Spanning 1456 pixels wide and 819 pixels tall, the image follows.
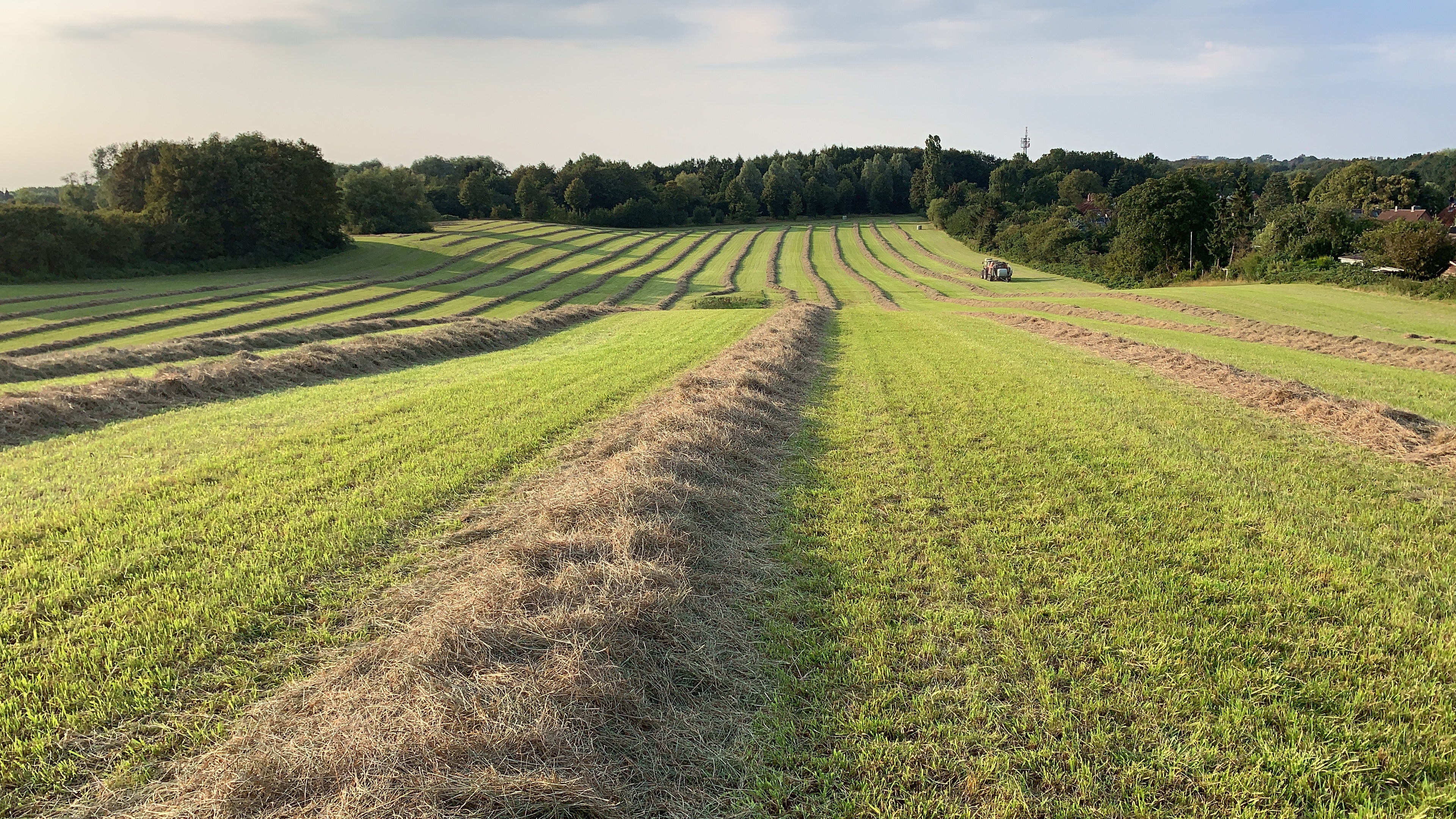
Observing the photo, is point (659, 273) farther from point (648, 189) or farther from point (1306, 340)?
point (648, 189)

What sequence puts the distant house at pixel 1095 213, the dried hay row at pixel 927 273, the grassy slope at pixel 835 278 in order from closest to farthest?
the grassy slope at pixel 835 278, the dried hay row at pixel 927 273, the distant house at pixel 1095 213

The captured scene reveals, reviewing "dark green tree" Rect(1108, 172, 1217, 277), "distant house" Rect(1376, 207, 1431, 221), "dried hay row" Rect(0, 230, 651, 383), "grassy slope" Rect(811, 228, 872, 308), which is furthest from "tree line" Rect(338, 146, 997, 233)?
"dark green tree" Rect(1108, 172, 1217, 277)

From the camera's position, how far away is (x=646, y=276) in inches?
2144

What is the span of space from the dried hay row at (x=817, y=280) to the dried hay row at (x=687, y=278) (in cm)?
903

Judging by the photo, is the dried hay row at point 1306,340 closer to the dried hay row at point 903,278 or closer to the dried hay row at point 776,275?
the dried hay row at point 903,278

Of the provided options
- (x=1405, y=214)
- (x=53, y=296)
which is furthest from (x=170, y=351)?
(x=1405, y=214)

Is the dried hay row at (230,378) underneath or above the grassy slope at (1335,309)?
underneath

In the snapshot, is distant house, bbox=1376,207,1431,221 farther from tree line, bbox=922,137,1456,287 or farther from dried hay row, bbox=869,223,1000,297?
dried hay row, bbox=869,223,1000,297

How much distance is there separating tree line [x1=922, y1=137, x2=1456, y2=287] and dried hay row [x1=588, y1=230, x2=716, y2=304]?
1276 inches

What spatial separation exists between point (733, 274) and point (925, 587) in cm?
5273

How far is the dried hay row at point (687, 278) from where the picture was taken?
42125mm

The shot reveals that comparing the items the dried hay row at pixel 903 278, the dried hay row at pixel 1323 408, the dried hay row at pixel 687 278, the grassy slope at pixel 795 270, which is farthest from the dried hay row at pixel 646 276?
the dried hay row at pixel 1323 408

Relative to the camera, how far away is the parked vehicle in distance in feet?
173

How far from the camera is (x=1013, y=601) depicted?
5.54 meters
